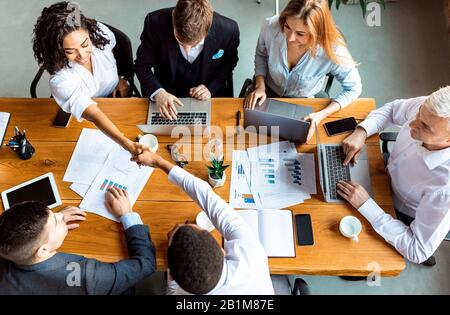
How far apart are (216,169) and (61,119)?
88 centimetres

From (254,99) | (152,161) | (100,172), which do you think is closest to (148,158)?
(152,161)

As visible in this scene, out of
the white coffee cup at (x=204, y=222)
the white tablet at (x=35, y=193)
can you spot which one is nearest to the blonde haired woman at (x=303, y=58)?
the white coffee cup at (x=204, y=222)

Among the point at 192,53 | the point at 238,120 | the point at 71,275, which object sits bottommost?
the point at 71,275

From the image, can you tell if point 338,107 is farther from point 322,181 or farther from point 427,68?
point 427,68

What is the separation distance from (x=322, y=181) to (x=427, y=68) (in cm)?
195

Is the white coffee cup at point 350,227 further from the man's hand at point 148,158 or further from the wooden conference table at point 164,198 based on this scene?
the man's hand at point 148,158

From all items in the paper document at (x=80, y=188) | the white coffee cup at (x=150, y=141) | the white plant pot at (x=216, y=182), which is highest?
the white coffee cup at (x=150, y=141)

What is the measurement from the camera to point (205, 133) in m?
2.04

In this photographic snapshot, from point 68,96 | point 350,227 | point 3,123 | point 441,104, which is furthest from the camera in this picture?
point 3,123

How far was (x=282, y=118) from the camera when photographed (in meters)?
1.87

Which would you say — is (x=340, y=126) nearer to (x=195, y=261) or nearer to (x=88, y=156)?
(x=195, y=261)

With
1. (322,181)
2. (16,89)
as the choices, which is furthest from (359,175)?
(16,89)

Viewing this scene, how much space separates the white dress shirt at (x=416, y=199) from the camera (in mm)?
1626

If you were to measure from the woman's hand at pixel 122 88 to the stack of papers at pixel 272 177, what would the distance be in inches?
34.5
